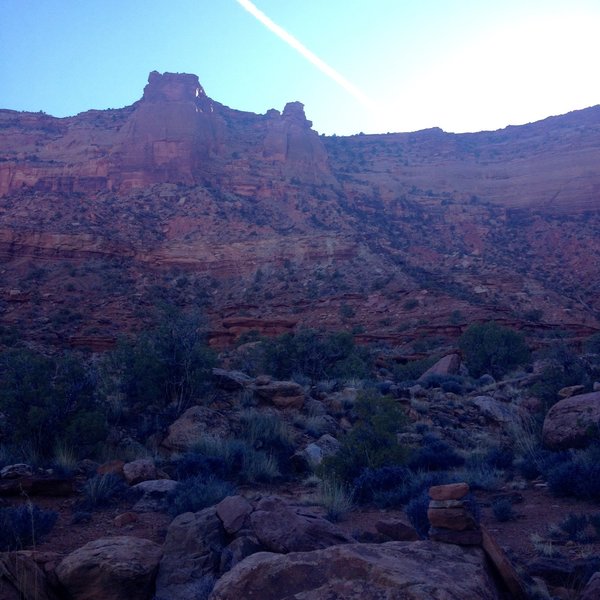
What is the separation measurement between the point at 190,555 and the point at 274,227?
146 ft

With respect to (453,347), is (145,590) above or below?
above

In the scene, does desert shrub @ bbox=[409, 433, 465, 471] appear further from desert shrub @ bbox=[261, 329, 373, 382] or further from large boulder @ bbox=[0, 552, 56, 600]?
desert shrub @ bbox=[261, 329, 373, 382]

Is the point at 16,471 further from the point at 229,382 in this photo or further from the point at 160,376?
the point at 229,382

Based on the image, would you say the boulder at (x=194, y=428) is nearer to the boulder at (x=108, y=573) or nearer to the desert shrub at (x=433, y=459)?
the desert shrub at (x=433, y=459)

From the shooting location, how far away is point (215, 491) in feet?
23.4

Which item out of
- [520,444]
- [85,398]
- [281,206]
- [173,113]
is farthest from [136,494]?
[173,113]

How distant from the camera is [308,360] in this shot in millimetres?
20078

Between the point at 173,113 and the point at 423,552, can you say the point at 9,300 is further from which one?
the point at 423,552

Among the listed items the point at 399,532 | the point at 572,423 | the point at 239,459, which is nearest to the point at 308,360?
the point at 239,459

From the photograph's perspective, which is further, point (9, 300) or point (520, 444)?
point (9, 300)

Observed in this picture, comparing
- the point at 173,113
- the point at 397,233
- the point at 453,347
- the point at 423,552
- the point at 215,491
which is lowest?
the point at 453,347

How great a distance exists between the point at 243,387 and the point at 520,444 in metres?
6.57

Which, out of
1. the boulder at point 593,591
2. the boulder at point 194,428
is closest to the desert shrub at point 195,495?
the boulder at point 194,428

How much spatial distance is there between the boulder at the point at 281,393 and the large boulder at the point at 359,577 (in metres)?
9.47
